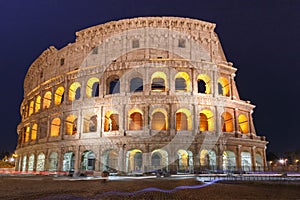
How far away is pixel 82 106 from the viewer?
28141 mm

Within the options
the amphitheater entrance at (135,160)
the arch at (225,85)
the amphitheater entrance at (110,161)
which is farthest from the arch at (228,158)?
the amphitheater entrance at (110,161)

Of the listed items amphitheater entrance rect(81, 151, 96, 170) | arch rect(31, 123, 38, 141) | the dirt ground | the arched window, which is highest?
the arched window

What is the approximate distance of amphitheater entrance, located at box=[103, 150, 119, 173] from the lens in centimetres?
2578

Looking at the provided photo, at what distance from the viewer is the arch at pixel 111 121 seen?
2810 cm

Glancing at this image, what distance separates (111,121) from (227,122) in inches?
507

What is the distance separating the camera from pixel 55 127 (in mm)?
31562

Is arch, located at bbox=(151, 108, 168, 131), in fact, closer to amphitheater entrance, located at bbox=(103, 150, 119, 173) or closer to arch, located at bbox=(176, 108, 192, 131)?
arch, located at bbox=(176, 108, 192, 131)

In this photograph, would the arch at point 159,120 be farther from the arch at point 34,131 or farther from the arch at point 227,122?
the arch at point 34,131

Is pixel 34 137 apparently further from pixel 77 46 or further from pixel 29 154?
pixel 77 46

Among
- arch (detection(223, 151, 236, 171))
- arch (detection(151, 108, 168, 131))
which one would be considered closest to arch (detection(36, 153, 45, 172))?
arch (detection(151, 108, 168, 131))

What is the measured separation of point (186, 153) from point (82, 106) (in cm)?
1225

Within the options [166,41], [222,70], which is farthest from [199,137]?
[166,41]

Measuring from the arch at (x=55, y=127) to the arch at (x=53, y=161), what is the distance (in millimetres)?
2401

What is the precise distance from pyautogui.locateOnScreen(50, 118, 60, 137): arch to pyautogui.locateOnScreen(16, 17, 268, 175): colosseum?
0.12 meters
